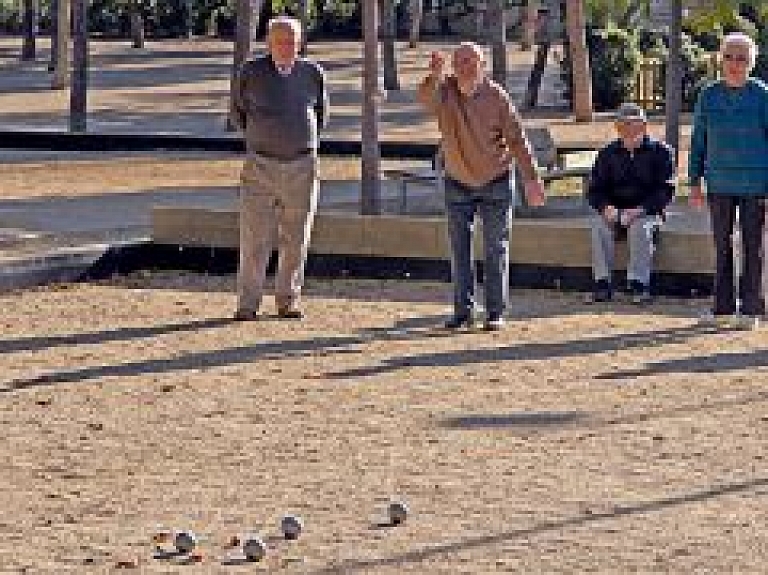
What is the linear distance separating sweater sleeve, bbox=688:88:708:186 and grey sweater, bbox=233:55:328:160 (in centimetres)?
224

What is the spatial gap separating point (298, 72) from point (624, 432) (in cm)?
441

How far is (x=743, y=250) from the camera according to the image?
14.8m

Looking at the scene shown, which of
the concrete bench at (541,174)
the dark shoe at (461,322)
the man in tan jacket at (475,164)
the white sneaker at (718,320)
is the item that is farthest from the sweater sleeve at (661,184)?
the concrete bench at (541,174)

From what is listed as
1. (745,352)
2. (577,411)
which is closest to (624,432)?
(577,411)

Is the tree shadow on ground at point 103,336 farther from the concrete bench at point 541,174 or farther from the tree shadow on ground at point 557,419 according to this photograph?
the concrete bench at point 541,174

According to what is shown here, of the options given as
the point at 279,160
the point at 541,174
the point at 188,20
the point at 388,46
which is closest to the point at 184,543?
the point at 279,160

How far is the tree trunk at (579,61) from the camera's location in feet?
105

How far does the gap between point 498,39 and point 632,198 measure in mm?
7675

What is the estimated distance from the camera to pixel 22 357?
13562 millimetres

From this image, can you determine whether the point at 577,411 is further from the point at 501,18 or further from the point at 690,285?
the point at 501,18

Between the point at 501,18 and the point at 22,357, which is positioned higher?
the point at 501,18

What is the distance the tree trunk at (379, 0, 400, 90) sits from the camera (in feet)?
123

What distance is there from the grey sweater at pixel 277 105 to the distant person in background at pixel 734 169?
7.47 feet

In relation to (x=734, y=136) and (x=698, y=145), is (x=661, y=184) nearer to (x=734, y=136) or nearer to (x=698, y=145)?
(x=698, y=145)
